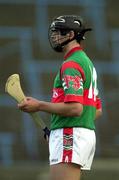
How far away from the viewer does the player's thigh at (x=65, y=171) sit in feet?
16.2

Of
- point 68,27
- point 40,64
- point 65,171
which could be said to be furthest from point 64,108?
point 40,64

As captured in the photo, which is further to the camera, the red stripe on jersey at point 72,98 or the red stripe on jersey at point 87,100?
the red stripe on jersey at point 87,100

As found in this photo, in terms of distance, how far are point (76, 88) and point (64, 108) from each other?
15cm

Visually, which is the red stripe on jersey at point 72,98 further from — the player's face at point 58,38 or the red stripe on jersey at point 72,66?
the player's face at point 58,38

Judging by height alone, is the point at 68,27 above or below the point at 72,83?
above

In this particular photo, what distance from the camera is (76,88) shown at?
16.1 feet

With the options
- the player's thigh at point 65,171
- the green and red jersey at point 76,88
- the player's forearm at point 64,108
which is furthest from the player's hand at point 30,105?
the player's thigh at point 65,171

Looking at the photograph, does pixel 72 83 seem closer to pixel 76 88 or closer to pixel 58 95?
pixel 76 88

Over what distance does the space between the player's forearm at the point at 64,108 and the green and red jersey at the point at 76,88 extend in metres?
0.03

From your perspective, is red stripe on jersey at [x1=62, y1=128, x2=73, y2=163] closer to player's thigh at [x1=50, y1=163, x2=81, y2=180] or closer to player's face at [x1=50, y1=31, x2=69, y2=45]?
player's thigh at [x1=50, y1=163, x2=81, y2=180]

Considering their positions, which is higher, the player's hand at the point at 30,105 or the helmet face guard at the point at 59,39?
the helmet face guard at the point at 59,39

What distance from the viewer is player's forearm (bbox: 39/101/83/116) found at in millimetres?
4887

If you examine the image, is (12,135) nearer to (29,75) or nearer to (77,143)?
(29,75)

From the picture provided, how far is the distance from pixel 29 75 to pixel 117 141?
4.95ft
